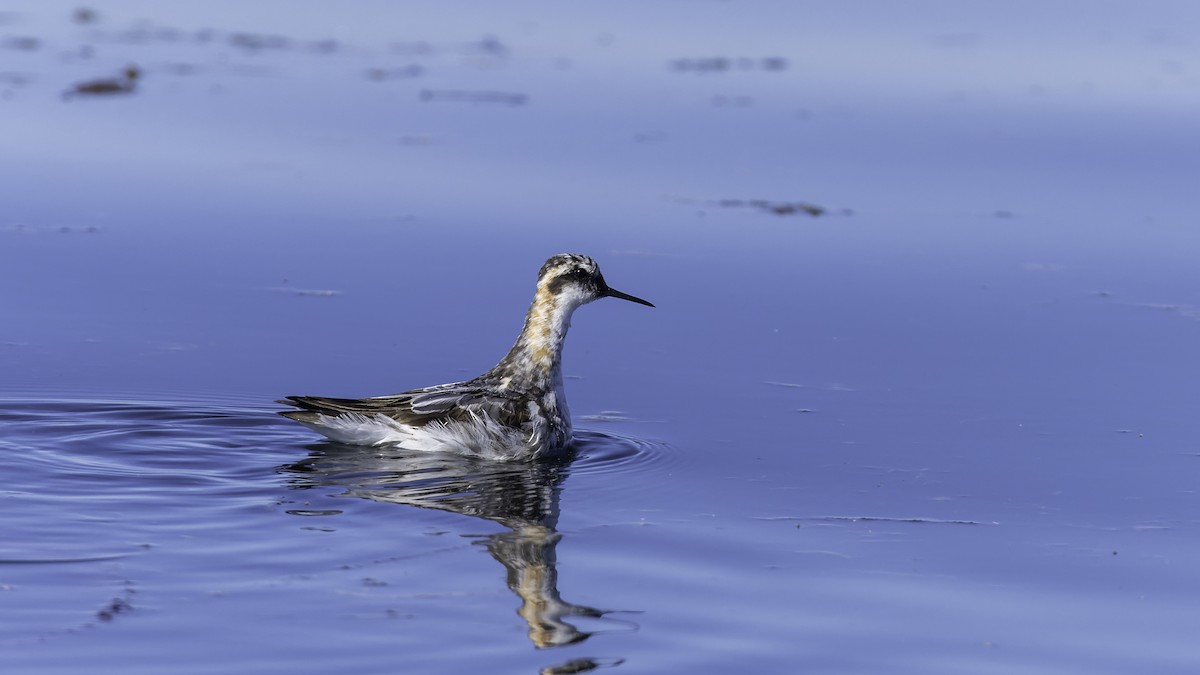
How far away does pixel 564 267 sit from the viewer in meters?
11.4

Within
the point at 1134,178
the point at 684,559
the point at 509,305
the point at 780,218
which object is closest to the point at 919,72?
the point at 1134,178

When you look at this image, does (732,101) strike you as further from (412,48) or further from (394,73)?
(412,48)

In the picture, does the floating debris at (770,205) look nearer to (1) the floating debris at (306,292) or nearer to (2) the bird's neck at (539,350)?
(1) the floating debris at (306,292)

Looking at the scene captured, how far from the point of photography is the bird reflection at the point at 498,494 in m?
7.41

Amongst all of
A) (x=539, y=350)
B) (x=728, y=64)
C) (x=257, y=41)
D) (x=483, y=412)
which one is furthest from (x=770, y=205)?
(x=257, y=41)

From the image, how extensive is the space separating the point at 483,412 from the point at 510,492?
3.83 feet

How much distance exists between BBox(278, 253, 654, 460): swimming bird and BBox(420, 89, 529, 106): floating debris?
26.1 feet

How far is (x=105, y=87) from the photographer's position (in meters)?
18.9

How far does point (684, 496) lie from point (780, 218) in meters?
6.24

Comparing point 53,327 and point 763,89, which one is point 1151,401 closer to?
point 53,327

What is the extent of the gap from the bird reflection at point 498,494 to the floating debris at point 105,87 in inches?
384

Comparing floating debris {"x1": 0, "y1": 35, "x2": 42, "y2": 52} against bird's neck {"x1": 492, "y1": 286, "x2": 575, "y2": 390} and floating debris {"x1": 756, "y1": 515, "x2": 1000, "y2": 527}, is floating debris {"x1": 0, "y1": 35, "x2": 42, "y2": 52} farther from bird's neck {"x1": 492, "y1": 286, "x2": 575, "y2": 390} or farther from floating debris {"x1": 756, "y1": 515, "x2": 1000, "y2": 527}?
floating debris {"x1": 756, "y1": 515, "x2": 1000, "y2": 527}

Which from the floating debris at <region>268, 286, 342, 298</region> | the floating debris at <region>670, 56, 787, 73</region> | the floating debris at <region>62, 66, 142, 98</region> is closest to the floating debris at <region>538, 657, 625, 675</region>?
the floating debris at <region>268, 286, 342, 298</region>

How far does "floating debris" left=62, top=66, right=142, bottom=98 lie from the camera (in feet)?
61.4
